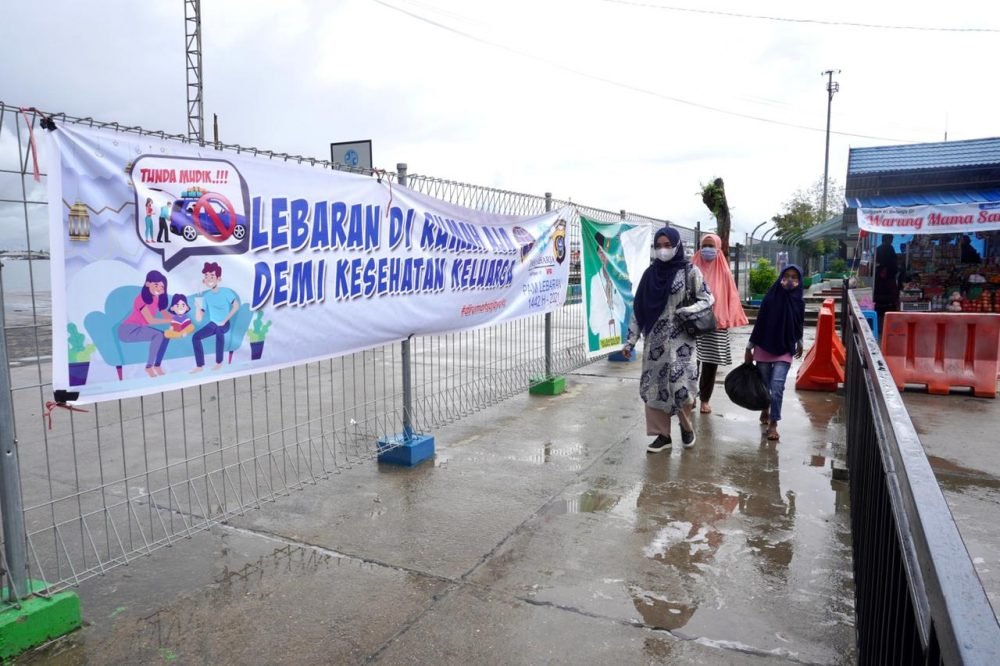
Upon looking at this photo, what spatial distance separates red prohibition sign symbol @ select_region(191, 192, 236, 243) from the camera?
350 centimetres

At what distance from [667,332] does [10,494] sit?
176 inches

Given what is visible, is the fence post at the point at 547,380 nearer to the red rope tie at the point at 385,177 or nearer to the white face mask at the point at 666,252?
the white face mask at the point at 666,252

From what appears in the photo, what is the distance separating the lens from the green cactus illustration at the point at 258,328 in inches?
152

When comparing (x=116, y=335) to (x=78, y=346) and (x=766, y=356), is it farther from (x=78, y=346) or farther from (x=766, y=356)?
(x=766, y=356)

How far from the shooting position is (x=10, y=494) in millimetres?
2982

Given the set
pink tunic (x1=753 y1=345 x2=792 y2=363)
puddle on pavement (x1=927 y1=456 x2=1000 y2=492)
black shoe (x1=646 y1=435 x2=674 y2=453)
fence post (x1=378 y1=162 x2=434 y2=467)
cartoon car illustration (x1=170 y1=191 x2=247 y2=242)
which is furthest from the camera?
pink tunic (x1=753 y1=345 x2=792 y2=363)

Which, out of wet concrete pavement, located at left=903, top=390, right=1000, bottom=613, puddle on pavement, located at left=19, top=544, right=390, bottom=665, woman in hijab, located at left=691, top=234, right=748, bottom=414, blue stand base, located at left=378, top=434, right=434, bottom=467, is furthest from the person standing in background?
puddle on pavement, located at left=19, top=544, right=390, bottom=665

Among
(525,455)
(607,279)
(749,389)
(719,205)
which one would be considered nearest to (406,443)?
(525,455)

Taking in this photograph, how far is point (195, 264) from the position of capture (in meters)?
3.50

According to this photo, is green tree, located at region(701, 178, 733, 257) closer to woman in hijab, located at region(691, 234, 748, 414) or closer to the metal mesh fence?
the metal mesh fence

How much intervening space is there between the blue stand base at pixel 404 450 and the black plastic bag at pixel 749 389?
2681 mm

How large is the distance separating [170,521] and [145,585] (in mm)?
767

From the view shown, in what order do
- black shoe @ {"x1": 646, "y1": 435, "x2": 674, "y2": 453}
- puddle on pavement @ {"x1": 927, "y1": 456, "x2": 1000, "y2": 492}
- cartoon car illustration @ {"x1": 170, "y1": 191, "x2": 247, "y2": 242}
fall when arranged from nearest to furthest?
cartoon car illustration @ {"x1": 170, "y1": 191, "x2": 247, "y2": 242} < puddle on pavement @ {"x1": 927, "y1": 456, "x2": 1000, "y2": 492} < black shoe @ {"x1": 646, "y1": 435, "x2": 674, "y2": 453}

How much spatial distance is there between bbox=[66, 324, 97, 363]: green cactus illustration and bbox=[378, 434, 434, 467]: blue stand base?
2.65m
